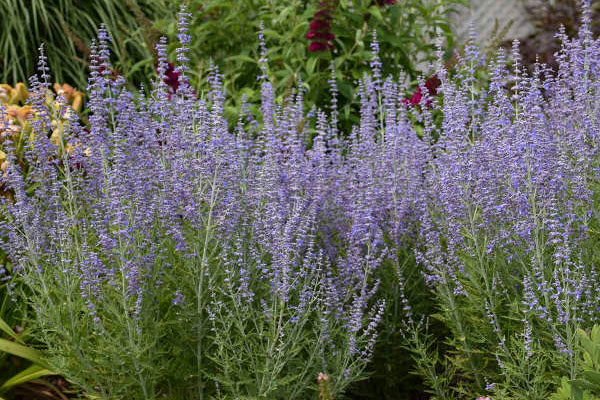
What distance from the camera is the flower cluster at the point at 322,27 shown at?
17.6 feet

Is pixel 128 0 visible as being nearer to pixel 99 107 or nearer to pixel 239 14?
pixel 239 14

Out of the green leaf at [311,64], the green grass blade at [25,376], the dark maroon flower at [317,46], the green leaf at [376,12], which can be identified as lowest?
the green grass blade at [25,376]

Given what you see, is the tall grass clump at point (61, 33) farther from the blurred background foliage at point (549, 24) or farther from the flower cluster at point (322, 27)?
the blurred background foliage at point (549, 24)

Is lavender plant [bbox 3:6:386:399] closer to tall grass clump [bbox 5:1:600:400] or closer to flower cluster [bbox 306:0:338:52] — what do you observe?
tall grass clump [bbox 5:1:600:400]

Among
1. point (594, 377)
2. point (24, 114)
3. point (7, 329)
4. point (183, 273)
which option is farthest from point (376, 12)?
point (594, 377)

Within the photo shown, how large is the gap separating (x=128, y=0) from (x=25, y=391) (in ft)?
10.1

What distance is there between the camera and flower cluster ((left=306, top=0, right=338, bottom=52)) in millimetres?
5359

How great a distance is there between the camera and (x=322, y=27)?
17.8 feet

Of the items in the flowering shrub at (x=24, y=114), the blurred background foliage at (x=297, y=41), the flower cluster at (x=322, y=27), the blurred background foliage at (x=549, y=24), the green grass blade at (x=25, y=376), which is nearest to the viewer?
the flowering shrub at (x=24, y=114)

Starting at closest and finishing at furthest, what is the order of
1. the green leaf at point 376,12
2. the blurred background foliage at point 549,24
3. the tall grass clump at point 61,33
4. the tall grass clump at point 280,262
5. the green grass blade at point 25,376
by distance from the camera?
the tall grass clump at point 280,262
the green grass blade at point 25,376
the green leaf at point 376,12
the tall grass clump at point 61,33
the blurred background foliage at point 549,24

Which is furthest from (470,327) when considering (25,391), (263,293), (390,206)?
(25,391)

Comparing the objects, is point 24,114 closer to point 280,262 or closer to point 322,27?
point 322,27

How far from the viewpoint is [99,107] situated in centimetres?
316

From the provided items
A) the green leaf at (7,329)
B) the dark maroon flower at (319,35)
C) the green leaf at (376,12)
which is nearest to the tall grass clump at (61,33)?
the dark maroon flower at (319,35)
